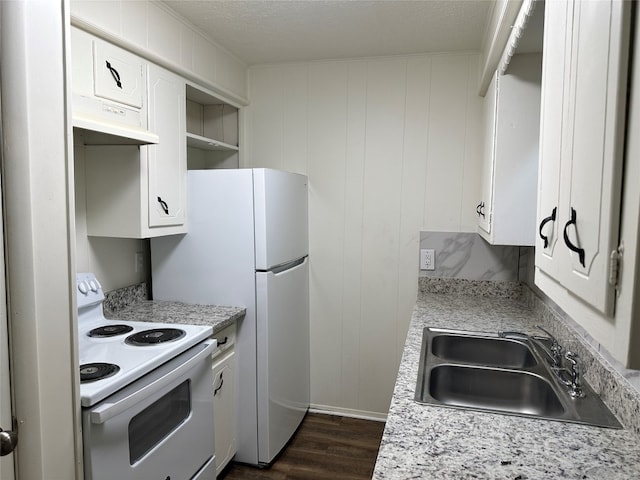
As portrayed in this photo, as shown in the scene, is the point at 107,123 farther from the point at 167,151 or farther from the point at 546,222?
the point at 546,222

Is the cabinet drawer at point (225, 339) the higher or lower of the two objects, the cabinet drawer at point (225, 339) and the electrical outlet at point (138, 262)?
the lower

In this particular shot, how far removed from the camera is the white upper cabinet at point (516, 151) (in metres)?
1.86

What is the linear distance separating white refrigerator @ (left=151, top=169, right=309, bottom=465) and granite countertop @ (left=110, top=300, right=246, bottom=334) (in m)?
0.06

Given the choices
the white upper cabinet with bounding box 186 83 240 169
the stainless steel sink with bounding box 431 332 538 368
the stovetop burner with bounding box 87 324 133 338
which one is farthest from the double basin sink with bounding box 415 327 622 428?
the white upper cabinet with bounding box 186 83 240 169

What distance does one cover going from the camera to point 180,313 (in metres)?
2.27

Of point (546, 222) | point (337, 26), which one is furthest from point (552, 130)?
point (337, 26)

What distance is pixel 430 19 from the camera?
2.25m

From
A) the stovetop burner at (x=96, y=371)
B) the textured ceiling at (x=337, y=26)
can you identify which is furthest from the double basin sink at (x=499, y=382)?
the textured ceiling at (x=337, y=26)

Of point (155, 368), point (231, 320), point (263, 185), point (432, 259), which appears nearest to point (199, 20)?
point (263, 185)

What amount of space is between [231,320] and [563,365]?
4.88 feet

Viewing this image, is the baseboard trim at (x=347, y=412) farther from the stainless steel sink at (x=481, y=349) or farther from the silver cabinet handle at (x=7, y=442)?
the silver cabinet handle at (x=7, y=442)

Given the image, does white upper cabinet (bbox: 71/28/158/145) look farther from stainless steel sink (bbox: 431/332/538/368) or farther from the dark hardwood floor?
the dark hardwood floor

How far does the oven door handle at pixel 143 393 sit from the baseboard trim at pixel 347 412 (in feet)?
4.73

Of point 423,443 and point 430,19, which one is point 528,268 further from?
point 423,443
